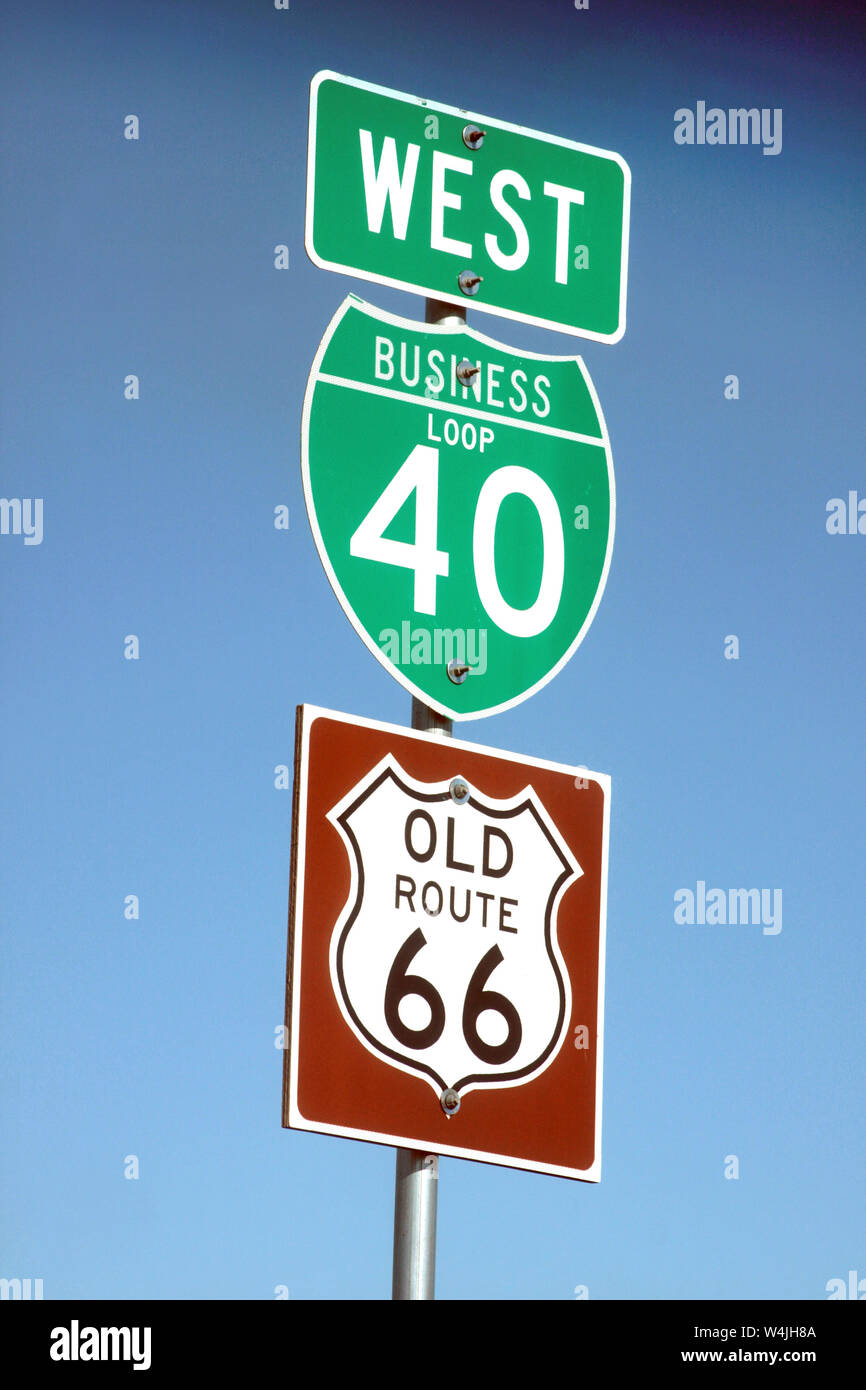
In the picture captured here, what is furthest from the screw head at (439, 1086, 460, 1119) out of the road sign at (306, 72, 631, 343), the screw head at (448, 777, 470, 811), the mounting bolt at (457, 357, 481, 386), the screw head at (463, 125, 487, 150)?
the screw head at (463, 125, 487, 150)

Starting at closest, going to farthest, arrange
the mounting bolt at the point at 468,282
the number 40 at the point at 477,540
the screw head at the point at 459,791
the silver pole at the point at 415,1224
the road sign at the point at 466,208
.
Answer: the silver pole at the point at 415,1224
the screw head at the point at 459,791
the number 40 at the point at 477,540
the road sign at the point at 466,208
the mounting bolt at the point at 468,282

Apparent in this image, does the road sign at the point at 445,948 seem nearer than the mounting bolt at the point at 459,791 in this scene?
Yes

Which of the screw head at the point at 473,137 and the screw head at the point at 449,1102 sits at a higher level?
the screw head at the point at 473,137

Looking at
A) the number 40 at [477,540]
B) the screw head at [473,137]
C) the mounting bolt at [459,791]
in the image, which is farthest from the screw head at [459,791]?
the screw head at [473,137]

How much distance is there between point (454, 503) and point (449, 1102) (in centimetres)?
125

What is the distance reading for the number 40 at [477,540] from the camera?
4.87 m

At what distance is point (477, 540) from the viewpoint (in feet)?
16.3

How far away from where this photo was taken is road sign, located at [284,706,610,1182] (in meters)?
4.51

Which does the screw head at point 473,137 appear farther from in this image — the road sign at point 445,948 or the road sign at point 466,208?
the road sign at point 445,948

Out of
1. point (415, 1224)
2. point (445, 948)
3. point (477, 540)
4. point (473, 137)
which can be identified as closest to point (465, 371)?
point (477, 540)

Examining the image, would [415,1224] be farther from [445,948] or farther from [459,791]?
[459,791]

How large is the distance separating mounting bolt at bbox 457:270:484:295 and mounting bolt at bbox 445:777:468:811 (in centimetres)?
111

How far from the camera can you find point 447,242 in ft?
16.9
